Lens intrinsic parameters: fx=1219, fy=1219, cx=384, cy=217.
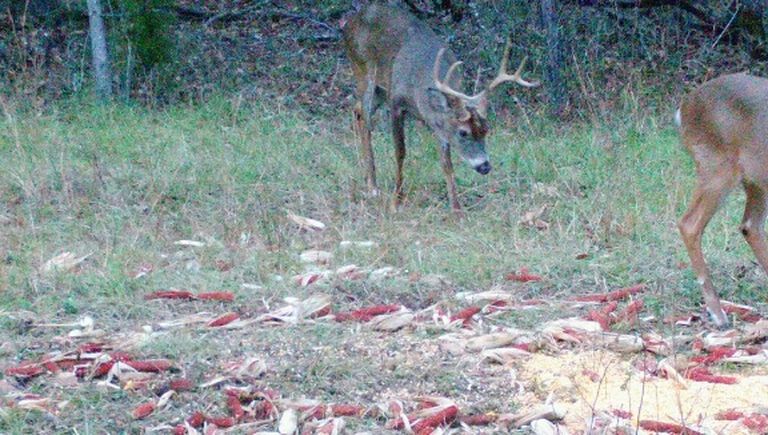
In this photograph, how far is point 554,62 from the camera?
11.6m

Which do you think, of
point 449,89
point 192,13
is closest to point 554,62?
point 449,89

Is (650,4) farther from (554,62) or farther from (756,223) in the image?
(756,223)

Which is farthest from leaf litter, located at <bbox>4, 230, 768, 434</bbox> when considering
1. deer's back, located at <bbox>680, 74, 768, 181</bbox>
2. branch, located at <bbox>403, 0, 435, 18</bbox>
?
branch, located at <bbox>403, 0, 435, 18</bbox>

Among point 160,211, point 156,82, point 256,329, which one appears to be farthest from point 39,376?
point 156,82

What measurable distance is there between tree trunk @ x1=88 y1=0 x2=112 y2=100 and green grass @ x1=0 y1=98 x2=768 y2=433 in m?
0.54

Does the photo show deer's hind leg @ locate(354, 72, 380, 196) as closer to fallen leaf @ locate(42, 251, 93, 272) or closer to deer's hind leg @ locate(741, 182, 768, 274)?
fallen leaf @ locate(42, 251, 93, 272)

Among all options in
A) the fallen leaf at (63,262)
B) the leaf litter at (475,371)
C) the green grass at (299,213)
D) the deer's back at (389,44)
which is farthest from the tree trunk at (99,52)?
the leaf litter at (475,371)

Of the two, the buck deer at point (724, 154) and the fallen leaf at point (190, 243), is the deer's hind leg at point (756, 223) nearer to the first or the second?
the buck deer at point (724, 154)

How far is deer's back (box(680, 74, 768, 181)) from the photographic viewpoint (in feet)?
19.4

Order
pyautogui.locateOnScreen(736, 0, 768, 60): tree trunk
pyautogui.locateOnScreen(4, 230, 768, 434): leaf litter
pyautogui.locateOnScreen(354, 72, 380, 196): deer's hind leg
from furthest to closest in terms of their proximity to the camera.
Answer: pyautogui.locateOnScreen(736, 0, 768, 60): tree trunk < pyautogui.locateOnScreen(354, 72, 380, 196): deer's hind leg < pyautogui.locateOnScreen(4, 230, 768, 434): leaf litter

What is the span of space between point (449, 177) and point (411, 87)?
3.09 ft

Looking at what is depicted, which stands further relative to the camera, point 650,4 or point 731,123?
point 650,4

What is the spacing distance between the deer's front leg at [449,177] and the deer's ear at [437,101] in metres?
0.26

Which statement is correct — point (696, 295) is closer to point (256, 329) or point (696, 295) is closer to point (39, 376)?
point (256, 329)
